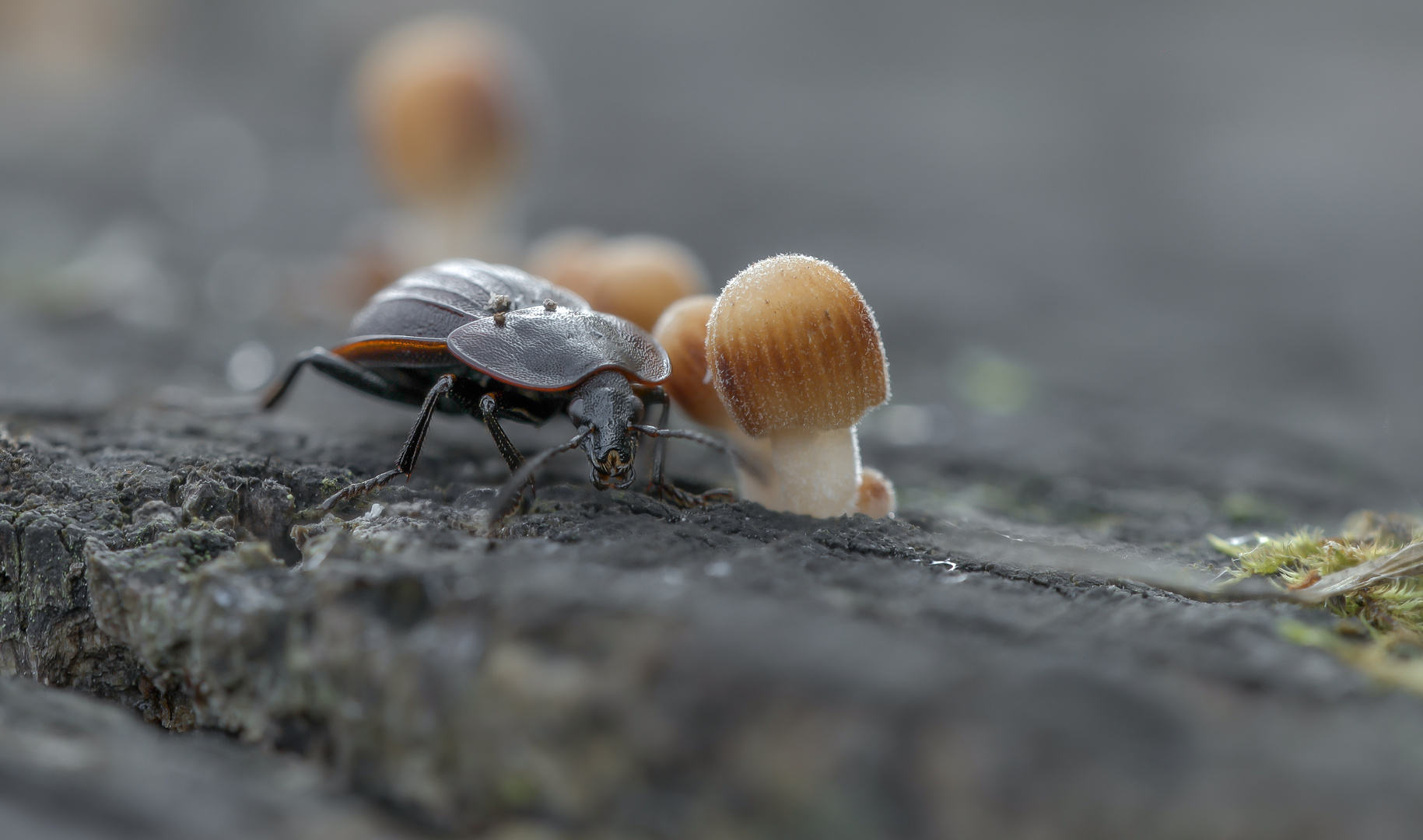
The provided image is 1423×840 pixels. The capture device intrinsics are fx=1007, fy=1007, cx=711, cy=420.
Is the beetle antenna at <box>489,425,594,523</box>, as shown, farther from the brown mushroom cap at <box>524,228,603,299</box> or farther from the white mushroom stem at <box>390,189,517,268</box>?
the white mushroom stem at <box>390,189,517,268</box>

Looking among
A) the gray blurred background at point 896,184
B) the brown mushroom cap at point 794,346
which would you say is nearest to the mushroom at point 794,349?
the brown mushroom cap at point 794,346

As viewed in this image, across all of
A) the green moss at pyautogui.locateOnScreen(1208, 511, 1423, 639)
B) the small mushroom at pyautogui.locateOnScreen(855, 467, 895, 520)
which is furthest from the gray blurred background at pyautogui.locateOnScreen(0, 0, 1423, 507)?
the small mushroom at pyautogui.locateOnScreen(855, 467, 895, 520)

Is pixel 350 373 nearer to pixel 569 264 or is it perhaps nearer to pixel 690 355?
pixel 690 355

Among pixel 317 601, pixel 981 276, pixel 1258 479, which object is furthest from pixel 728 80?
pixel 317 601

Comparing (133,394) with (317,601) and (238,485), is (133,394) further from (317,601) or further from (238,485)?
→ (317,601)

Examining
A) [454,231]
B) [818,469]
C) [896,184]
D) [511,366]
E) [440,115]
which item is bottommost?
[818,469]

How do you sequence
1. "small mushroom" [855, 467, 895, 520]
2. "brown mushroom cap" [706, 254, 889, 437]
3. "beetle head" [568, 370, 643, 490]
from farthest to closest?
"small mushroom" [855, 467, 895, 520] → "beetle head" [568, 370, 643, 490] → "brown mushroom cap" [706, 254, 889, 437]

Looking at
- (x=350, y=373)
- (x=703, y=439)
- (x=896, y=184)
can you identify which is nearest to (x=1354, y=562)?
(x=703, y=439)
